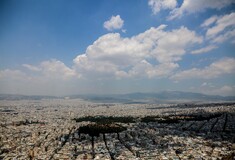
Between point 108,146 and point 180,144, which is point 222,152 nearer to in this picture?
point 180,144

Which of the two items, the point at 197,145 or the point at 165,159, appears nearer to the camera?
the point at 165,159

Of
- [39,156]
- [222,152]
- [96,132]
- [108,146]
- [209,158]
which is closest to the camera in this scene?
[209,158]

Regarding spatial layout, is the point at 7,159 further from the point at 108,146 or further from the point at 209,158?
the point at 209,158

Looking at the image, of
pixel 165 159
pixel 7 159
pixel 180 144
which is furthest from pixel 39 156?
pixel 180 144

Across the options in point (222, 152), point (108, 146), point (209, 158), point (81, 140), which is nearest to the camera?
point (209, 158)

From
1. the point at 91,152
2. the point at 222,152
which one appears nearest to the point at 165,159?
the point at 222,152

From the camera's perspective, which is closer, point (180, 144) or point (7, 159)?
point (7, 159)

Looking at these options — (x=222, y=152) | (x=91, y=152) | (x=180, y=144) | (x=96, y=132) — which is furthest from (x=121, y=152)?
(x=96, y=132)

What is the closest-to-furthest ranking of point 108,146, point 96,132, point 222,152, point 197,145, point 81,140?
1. point 222,152
2. point 197,145
3. point 108,146
4. point 81,140
5. point 96,132
